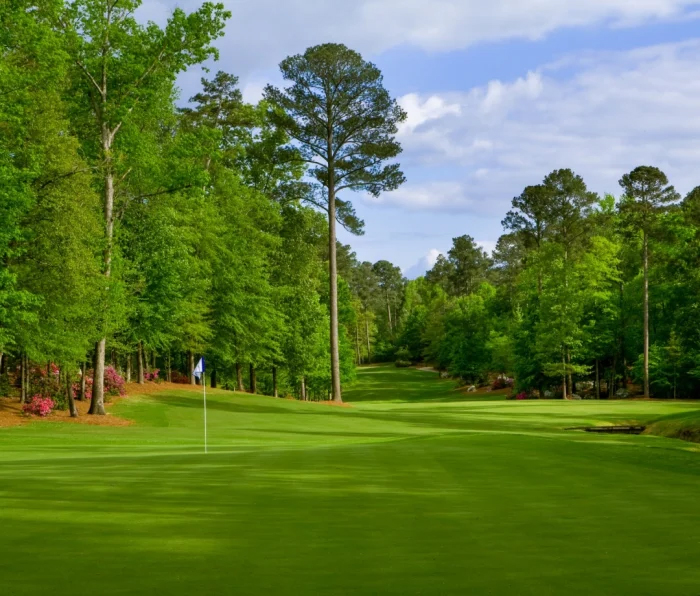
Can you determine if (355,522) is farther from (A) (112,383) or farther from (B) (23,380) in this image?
(A) (112,383)

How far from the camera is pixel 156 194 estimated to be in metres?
32.2

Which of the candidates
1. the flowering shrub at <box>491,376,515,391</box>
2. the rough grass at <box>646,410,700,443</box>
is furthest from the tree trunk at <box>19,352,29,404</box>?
the flowering shrub at <box>491,376,515,391</box>

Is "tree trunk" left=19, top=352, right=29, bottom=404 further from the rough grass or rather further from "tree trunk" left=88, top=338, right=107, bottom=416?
the rough grass

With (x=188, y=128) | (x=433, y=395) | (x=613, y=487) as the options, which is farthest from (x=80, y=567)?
(x=433, y=395)

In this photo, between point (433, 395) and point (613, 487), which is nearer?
point (613, 487)

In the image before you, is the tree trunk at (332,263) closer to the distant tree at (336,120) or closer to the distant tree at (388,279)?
the distant tree at (336,120)

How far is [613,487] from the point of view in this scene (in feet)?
35.5

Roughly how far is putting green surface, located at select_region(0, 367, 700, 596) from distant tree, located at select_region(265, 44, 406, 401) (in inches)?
1087

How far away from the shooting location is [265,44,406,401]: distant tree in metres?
40.6

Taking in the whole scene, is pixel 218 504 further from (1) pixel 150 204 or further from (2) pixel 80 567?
(1) pixel 150 204

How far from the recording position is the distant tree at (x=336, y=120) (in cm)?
4056

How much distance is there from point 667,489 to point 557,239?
5025 cm

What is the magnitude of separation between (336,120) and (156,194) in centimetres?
1334

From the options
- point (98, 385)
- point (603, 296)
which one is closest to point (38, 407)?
point (98, 385)
